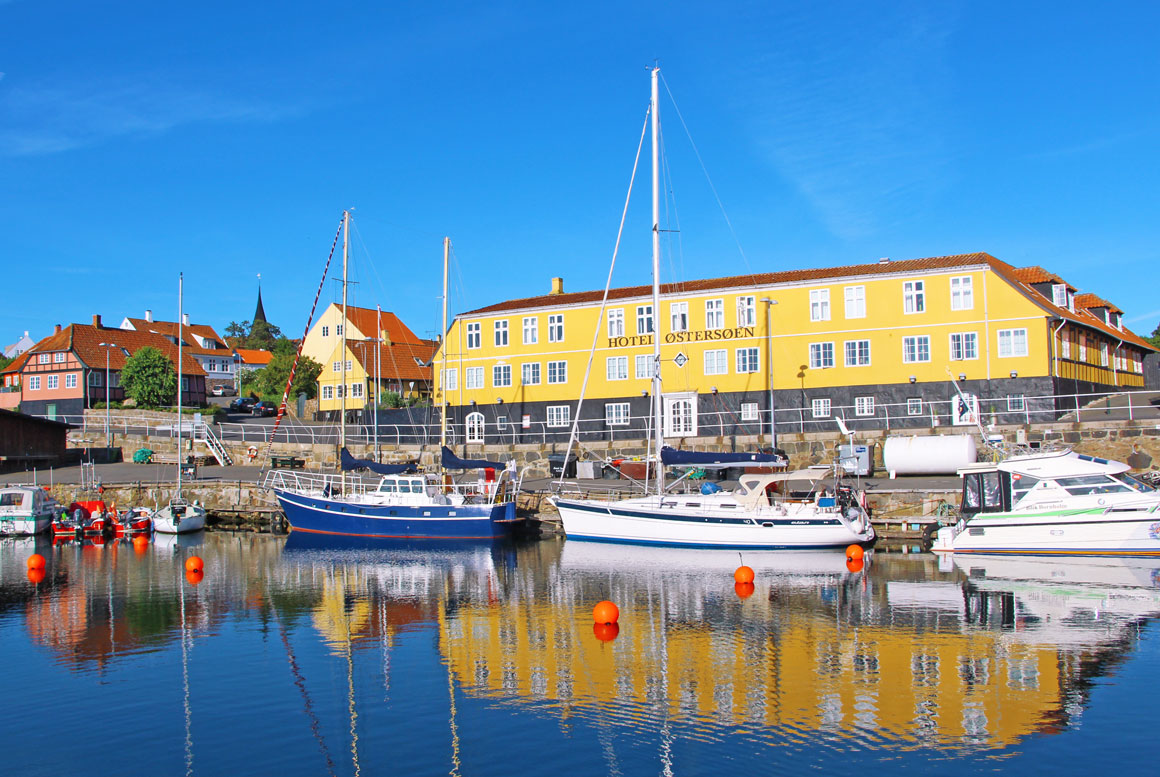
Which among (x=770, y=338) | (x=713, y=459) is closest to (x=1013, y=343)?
(x=770, y=338)

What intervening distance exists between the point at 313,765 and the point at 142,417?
62532mm

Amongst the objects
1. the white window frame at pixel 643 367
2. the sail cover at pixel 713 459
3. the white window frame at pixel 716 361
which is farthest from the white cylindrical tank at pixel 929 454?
the white window frame at pixel 643 367

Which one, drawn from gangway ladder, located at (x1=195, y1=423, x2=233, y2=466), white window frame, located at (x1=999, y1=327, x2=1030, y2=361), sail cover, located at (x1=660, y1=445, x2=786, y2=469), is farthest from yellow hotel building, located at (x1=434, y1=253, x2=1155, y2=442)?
gangway ladder, located at (x1=195, y1=423, x2=233, y2=466)

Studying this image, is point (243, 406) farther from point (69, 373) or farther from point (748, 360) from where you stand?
point (748, 360)

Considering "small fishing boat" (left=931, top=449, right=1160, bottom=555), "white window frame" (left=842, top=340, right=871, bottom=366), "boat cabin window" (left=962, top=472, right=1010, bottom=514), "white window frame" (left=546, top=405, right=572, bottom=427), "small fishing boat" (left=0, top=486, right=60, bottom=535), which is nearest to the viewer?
"small fishing boat" (left=931, top=449, right=1160, bottom=555)

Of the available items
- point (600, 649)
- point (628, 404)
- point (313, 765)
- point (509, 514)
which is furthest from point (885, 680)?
point (628, 404)

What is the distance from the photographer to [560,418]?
51.1 metres

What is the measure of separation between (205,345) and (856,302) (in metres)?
96.7

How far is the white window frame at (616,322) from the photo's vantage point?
50.2 meters

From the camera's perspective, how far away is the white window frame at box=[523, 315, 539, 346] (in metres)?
52.5

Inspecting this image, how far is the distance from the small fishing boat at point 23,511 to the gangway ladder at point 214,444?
12100 mm

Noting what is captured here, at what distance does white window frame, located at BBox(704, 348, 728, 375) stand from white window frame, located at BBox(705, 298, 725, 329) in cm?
131

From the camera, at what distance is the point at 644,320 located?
49.7 meters

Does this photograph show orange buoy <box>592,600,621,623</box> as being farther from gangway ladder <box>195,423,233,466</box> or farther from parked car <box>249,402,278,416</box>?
parked car <box>249,402,278,416</box>
